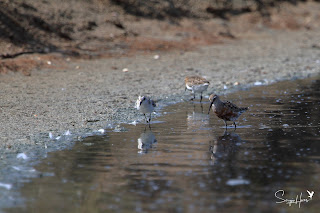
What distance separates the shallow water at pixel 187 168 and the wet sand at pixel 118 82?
1.09 metres

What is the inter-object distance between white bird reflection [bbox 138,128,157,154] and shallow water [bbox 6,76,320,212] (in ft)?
0.06

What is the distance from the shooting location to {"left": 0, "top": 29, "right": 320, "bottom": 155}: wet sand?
449 inches

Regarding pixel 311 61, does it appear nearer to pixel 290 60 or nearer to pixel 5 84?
pixel 290 60

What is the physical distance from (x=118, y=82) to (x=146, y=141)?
6.39 meters

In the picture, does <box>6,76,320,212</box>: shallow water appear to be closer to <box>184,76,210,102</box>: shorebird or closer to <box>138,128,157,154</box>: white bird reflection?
<box>138,128,157,154</box>: white bird reflection

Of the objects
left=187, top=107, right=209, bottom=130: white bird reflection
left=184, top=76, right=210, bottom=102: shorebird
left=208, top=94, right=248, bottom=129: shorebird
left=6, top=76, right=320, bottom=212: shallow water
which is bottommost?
left=6, top=76, right=320, bottom=212: shallow water

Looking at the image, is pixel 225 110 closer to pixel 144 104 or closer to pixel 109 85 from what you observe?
pixel 144 104

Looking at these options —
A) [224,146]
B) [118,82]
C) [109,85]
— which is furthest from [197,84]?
[224,146]

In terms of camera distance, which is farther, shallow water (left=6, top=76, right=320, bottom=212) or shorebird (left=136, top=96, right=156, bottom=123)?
shorebird (left=136, top=96, right=156, bottom=123)

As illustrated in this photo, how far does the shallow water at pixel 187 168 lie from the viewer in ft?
23.1

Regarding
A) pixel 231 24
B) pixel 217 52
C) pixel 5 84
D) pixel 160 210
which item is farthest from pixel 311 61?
pixel 160 210

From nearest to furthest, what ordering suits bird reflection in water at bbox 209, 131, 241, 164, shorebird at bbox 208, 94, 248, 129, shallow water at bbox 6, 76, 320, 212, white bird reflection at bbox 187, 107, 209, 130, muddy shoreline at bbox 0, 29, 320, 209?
shallow water at bbox 6, 76, 320, 212
bird reflection in water at bbox 209, 131, 241, 164
muddy shoreline at bbox 0, 29, 320, 209
shorebird at bbox 208, 94, 248, 129
white bird reflection at bbox 187, 107, 209, 130

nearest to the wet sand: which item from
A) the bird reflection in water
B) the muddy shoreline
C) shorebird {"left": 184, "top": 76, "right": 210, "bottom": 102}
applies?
the muddy shoreline

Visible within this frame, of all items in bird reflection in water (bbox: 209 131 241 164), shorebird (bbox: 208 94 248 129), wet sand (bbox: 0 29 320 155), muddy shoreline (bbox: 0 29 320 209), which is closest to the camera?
bird reflection in water (bbox: 209 131 241 164)
